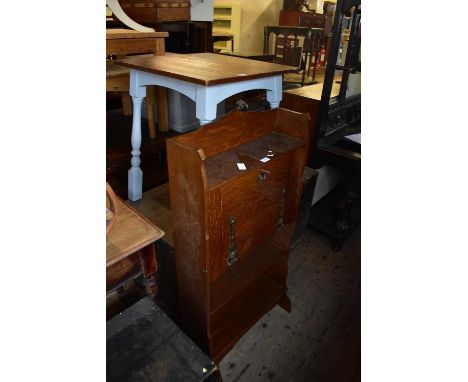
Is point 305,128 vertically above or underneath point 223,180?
above

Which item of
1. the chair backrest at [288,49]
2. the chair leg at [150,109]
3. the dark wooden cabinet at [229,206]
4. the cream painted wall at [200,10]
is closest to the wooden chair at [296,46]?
the chair backrest at [288,49]

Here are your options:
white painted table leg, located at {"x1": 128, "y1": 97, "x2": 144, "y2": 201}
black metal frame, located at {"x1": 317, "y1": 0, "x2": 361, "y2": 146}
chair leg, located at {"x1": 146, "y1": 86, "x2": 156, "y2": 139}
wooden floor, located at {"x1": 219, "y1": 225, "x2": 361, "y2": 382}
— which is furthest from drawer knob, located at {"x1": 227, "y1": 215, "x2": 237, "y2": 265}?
chair leg, located at {"x1": 146, "y1": 86, "x2": 156, "y2": 139}

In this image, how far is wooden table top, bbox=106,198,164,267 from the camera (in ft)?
2.92

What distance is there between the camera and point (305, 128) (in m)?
1.15

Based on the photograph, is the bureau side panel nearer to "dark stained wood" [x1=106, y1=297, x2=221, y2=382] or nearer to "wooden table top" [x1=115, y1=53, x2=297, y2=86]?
"dark stained wood" [x1=106, y1=297, x2=221, y2=382]

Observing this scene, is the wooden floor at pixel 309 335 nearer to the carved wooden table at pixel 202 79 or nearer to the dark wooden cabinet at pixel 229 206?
the dark wooden cabinet at pixel 229 206

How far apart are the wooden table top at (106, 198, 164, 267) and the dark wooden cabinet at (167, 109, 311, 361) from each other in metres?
0.11

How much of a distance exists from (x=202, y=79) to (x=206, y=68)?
8.9 inches

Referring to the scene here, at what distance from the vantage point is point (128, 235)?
3.15 ft

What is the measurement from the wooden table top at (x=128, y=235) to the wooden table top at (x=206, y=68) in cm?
48
